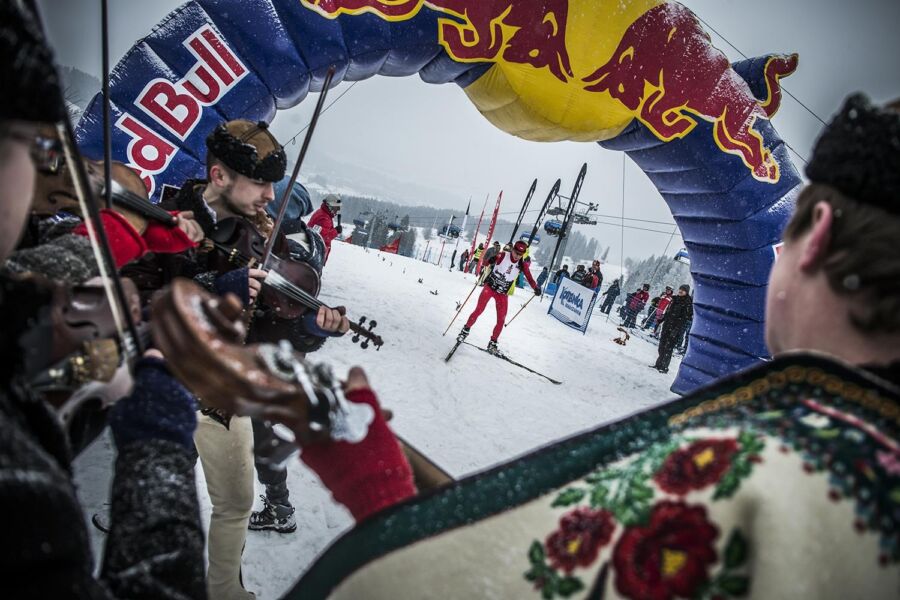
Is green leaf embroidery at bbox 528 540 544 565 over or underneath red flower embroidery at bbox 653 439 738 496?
underneath

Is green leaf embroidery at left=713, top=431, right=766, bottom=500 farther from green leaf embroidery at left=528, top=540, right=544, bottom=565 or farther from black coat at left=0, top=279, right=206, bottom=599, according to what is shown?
black coat at left=0, top=279, right=206, bottom=599

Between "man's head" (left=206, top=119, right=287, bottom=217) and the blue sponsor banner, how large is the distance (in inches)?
390

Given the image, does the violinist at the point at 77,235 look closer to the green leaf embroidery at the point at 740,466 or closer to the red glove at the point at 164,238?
the red glove at the point at 164,238

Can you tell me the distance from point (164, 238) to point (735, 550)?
2.13m

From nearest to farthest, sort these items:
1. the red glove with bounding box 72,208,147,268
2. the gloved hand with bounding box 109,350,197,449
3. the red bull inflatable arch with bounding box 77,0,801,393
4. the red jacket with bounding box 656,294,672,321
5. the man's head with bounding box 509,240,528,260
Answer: the gloved hand with bounding box 109,350,197,449 → the red glove with bounding box 72,208,147,268 → the red bull inflatable arch with bounding box 77,0,801,393 → the man's head with bounding box 509,240,528,260 → the red jacket with bounding box 656,294,672,321

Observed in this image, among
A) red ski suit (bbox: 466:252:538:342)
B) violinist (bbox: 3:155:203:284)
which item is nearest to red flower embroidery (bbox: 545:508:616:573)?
violinist (bbox: 3:155:203:284)

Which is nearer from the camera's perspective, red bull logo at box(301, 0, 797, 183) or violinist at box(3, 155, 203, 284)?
violinist at box(3, 155, 203, 284)

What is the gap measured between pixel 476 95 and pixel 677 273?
76.9m

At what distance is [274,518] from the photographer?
93.9 inches

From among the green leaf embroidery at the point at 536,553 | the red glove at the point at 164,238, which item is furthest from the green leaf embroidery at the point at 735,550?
the red glove at the point at 164,238

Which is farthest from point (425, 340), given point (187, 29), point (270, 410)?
point (270, 410)

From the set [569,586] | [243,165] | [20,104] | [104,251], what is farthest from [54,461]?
[243,165]

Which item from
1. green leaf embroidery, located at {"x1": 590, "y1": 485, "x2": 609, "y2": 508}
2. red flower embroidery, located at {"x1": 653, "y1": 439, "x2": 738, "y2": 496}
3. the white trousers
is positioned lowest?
the white trousers

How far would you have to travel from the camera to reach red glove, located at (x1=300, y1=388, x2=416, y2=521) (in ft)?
2.72
